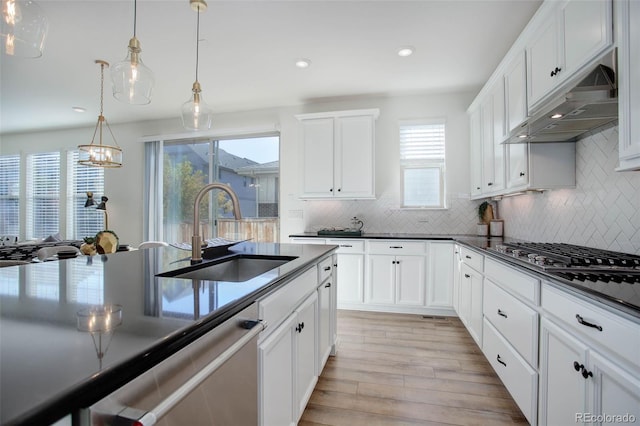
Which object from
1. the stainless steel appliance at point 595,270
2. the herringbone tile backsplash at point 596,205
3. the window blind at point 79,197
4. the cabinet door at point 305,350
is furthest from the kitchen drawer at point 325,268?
the window blind at point 79,197

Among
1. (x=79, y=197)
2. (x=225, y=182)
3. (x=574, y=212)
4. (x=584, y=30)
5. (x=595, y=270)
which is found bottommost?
(x=595, y=270)

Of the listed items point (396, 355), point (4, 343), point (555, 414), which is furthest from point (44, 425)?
point (396, 355)

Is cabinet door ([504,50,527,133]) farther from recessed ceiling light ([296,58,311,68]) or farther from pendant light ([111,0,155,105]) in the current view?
pendant light ([111,0,155,105])

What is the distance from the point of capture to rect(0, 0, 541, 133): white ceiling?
2.34 metres

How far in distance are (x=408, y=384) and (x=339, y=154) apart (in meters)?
2.66

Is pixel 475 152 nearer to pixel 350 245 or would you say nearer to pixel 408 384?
pixel 350 245

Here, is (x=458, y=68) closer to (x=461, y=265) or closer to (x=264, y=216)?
(x=461, y=265)

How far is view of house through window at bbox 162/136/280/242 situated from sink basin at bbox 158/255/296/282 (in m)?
2.71

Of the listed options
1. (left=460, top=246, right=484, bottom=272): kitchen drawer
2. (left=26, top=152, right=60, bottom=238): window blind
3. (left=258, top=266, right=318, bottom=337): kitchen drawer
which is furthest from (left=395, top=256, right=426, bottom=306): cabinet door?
(left=26, top=152, right=60, bottom=238): window blind

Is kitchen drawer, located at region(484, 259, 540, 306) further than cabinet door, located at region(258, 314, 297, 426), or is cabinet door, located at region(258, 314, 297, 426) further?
kitchen drawer, located at region(484, 259, 540, 306)

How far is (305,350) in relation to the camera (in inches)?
64.3

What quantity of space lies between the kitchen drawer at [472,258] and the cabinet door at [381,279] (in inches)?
30.3

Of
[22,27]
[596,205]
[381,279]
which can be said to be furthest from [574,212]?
[22,27]

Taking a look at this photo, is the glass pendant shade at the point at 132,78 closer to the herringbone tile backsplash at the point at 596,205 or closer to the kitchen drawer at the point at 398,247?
the kitchen drawer at the point at 398,247
